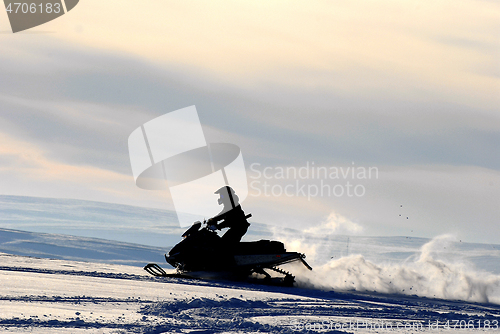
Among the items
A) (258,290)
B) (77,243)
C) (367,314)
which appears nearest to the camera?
(367,314)

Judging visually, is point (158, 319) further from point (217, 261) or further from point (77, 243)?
point (77, 243)

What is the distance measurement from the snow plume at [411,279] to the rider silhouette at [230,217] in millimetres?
2543

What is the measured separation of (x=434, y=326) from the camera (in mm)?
9922

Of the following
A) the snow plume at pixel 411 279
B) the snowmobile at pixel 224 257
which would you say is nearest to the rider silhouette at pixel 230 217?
the snowmobile at pixel 224 257

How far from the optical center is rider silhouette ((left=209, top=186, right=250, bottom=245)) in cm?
1591

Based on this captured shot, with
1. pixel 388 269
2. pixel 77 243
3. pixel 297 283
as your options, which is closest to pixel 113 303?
pixel 297 283

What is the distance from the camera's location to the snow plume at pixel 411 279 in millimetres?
16750

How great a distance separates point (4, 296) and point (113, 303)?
1.83 m

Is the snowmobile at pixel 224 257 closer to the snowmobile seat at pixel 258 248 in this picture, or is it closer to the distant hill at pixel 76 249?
the snowmobile seat at pixel 258 248

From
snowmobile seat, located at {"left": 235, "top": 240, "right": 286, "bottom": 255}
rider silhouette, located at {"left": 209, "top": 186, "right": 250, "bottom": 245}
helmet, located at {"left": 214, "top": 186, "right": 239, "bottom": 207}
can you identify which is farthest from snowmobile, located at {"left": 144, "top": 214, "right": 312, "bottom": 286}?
helmet, located at {"left": 214, "top": 186, "right": 239, "bottom": 207}

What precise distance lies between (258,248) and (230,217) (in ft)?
4.07

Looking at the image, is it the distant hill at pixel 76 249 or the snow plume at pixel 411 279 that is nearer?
the snow plume at pixel 411 279

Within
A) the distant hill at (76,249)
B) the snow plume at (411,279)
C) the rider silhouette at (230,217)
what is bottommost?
the snow plume at (411,279)

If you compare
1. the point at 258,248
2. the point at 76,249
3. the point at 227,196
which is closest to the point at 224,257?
the point at 258,248
